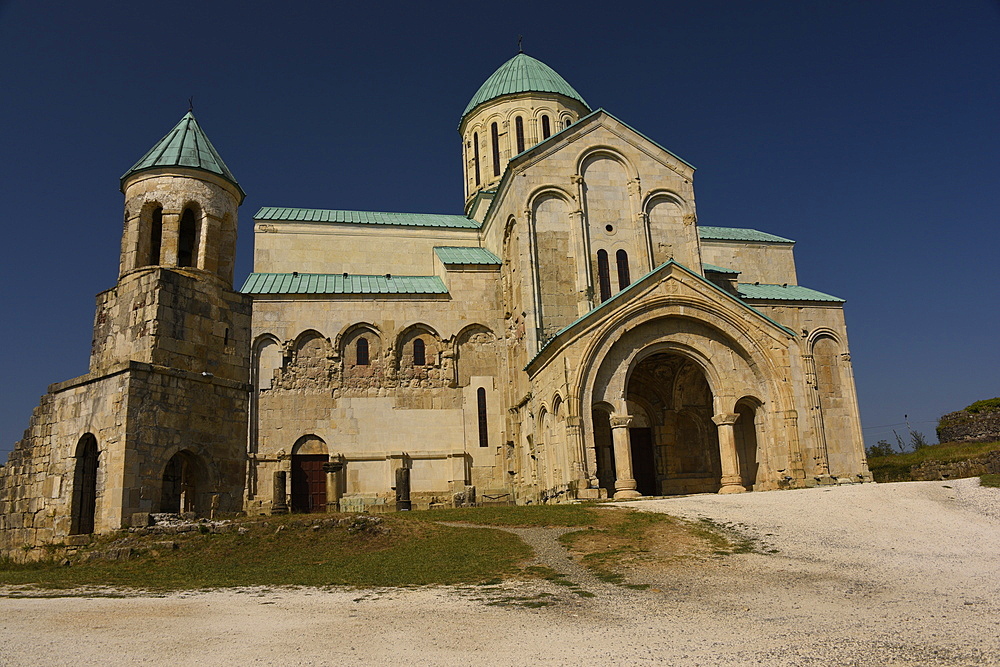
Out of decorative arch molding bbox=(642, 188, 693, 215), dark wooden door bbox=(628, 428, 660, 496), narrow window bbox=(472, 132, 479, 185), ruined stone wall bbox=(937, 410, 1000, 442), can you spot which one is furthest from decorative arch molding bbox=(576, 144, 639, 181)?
ruined stone wall bbox=(937, 410, 1000, 442)

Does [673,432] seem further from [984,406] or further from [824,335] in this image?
[984,406]

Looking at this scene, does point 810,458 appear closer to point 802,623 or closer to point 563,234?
point 563,234

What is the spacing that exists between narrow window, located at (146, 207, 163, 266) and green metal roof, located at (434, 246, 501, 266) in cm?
986

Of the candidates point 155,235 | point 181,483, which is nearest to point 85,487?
point 181,483

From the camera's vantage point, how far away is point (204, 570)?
42.7 feet

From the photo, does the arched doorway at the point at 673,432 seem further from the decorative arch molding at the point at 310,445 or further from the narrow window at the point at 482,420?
the decorative arch molding at the point at 310,445

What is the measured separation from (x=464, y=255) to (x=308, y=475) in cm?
993

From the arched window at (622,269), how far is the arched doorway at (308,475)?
1160 centimetres

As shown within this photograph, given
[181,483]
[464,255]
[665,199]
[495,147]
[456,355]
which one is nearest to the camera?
[181,483]

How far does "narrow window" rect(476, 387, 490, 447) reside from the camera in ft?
85.7

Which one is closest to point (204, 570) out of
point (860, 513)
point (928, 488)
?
point (860, 513)

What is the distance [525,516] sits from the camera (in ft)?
52.7

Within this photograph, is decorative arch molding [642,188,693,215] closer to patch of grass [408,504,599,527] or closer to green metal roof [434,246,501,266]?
green metal roof [434,246,501,266]

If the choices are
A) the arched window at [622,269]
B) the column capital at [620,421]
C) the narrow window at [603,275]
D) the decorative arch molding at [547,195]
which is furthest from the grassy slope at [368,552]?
the decorative arch molding at [547,195]
